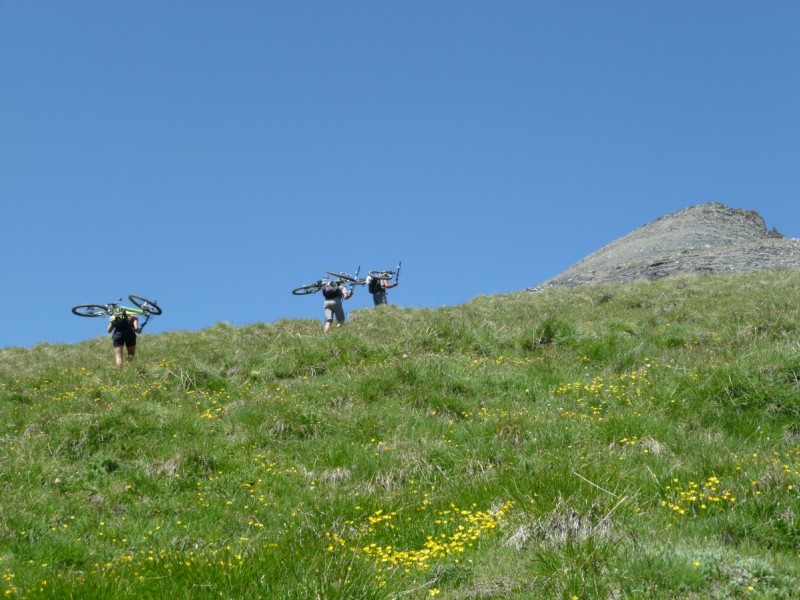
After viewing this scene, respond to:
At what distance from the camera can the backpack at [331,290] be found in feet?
79.7

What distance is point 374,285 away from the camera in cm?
3142

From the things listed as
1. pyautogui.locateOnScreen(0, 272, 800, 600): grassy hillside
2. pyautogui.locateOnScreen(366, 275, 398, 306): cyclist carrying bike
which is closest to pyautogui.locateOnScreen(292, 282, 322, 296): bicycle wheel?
pyautogui.locateOnScreen(366, 275, 398, 306): cyclist carrying bike

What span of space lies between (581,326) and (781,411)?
6447 mm

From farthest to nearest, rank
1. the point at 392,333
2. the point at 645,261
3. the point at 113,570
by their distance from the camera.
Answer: the point at 645,261 < the point at 392,333 < the point at 113,570

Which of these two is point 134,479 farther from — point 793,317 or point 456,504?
point 793,317

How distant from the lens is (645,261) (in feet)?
131

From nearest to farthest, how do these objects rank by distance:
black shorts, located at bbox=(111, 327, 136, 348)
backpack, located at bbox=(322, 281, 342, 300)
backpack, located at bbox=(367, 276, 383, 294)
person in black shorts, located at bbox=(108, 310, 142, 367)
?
person in black shorts, located at bbox=(108, 310, 142, 367), black shorts, located at bbox=(111, 327, 136, 348), backpack, located at bbox=(322, 281, 342, 300), backpack, located at bbox=(367, 276, 383, 294)

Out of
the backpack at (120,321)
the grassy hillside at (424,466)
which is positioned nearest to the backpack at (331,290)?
the grassy hillside at (424,466)

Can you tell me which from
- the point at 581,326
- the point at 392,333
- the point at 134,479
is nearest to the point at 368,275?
the point at 392,333

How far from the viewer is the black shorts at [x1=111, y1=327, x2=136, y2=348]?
1984 centimetres

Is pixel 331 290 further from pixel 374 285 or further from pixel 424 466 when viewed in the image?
pixel 424 466

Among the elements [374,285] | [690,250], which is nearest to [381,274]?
[374,285]

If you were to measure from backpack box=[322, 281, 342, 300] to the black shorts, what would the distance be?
19.9 ft

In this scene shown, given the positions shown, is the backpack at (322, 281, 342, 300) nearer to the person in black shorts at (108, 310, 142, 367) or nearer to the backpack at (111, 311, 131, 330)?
the person in black shorts at (108, 310, 142, 367)
